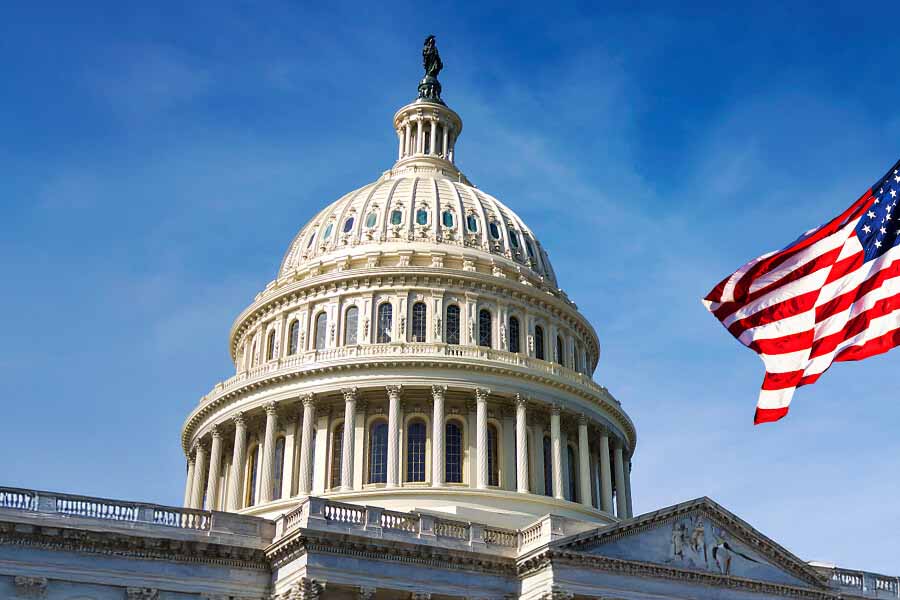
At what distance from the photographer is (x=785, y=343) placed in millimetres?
21047

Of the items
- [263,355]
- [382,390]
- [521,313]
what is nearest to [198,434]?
[263,355]

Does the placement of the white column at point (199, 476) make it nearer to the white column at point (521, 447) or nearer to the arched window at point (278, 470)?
the arched window at point (278, 470)

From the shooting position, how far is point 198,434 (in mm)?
68125

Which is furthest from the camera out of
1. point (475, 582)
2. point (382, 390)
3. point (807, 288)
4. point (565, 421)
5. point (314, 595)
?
point (565, 421)

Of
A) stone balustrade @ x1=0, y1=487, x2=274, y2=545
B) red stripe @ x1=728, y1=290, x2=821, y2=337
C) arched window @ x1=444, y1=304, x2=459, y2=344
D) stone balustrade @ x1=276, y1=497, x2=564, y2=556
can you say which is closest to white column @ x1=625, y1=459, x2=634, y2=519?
arched window @ x1=444, y1=304, x2=459, y2=344

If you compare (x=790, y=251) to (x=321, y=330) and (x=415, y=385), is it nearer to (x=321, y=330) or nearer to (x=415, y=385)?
(x=415, y=385)

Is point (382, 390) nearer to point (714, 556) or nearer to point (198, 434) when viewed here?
point (198, 434)

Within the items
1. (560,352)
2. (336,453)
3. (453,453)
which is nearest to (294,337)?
(336,453)

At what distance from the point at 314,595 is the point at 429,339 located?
25.0 metres

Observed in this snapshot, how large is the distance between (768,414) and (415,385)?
4206cm

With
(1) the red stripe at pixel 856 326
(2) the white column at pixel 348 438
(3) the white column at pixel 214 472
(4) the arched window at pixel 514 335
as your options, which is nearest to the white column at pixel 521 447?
(4) the arched window at pixel 514 335

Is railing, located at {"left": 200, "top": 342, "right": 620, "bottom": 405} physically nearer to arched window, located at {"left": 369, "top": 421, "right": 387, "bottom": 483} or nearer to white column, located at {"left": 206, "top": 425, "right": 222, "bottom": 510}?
white column, located at {"left": 206, "top": 425, "right": 222, "bottom": 510}

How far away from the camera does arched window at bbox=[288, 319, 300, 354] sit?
222ft

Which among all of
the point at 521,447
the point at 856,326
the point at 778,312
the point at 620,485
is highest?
the point at 620,485
